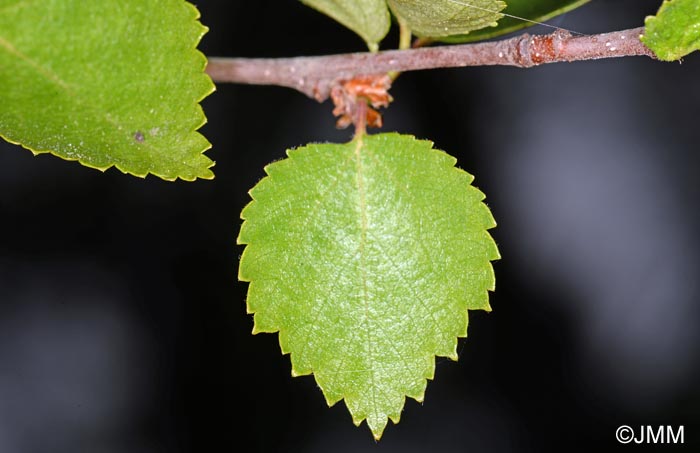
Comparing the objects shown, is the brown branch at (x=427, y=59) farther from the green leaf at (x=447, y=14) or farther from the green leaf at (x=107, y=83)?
the green leaf at (x=107, y=83)

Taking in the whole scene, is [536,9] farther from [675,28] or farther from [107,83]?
[107,83]

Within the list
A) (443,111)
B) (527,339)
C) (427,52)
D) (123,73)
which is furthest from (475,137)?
(123,73)

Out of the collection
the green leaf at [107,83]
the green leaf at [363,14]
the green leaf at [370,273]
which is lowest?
the green leaf at [370,273]

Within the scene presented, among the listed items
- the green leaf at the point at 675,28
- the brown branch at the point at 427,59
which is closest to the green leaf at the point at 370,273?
the brown branch at the point at 427,59

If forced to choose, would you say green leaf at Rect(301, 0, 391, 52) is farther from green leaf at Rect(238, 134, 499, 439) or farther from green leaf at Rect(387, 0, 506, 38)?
green leaf at Rect(238, 134, 499, 439)

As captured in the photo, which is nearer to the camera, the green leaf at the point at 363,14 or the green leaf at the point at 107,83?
the green leaf at the point at 107,83

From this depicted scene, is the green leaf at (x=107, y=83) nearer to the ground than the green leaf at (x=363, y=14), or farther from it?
nearer to the ground

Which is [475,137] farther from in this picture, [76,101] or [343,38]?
[76,101]
